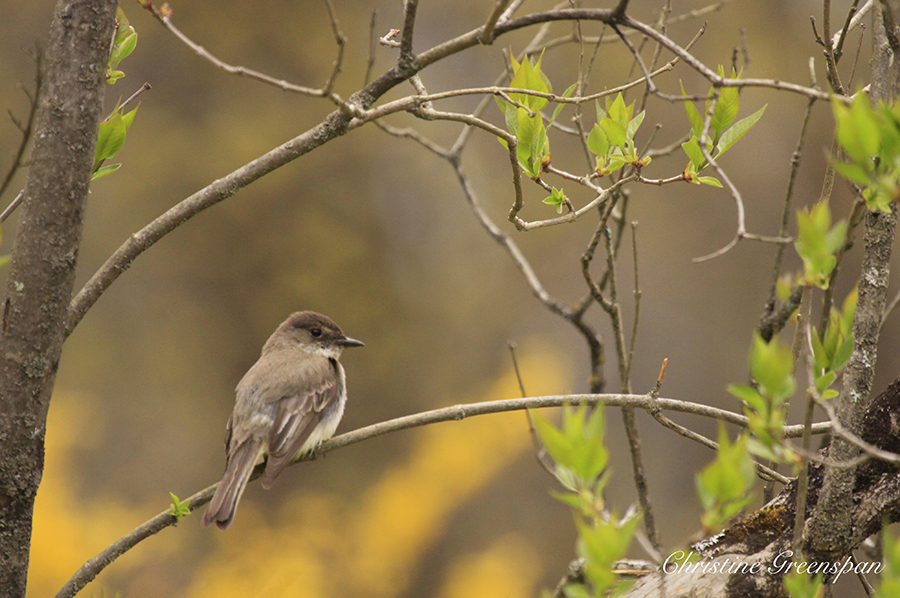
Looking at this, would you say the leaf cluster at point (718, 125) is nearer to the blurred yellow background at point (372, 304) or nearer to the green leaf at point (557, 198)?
the green leaf at point (557, 198)

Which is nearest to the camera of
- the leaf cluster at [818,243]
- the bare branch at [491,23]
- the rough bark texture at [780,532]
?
the leaf cluster at [818,243]

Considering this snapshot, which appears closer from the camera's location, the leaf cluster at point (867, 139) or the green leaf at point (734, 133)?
the leaf cluster at point (867, 139)

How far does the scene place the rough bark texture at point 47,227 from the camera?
7.70 ft

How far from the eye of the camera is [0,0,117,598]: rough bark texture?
235 centimetres

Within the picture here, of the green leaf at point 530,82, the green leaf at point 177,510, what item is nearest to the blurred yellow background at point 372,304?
the green leaf at point 177,510

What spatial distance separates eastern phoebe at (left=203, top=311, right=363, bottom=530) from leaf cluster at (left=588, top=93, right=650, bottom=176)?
105 inches

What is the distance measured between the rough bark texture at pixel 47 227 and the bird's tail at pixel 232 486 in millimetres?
1365

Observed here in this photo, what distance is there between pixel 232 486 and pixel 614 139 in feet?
9.21

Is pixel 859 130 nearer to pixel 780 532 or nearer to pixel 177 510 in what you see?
pixel 780 532

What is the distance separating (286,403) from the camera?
485 cm

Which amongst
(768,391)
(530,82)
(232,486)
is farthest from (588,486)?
(232,486)

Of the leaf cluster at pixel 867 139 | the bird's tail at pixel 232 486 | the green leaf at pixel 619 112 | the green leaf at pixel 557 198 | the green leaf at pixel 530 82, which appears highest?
the green leaf at pixel 530 82
